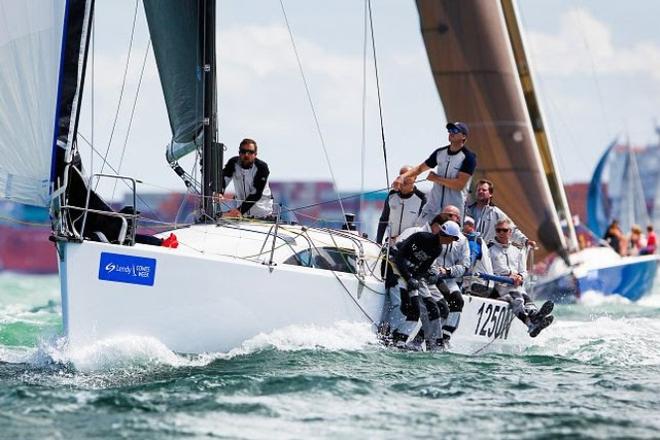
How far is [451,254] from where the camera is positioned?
994 cm

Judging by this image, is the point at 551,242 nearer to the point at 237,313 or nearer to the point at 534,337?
the point at 534,337

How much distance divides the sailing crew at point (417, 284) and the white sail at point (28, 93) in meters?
2.63

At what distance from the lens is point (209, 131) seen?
400 inches

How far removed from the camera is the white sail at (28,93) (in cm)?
829

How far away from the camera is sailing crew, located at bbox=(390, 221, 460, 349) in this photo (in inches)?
372

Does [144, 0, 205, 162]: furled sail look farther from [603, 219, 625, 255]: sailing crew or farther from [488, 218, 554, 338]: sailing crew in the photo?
[603, 219, 625, 255]: sailing crew

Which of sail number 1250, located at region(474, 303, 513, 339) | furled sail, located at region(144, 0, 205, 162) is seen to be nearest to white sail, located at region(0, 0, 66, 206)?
furled sail, located at region(144, 0, 205, 162)

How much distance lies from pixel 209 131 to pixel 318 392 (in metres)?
3.11

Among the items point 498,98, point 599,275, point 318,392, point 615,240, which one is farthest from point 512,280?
point 615,240

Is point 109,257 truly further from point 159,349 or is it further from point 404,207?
point 404,207

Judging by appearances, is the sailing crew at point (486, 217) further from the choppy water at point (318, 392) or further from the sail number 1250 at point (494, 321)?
the choppy water at point (318, 392)

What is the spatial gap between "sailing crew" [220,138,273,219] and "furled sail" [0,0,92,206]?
2008 millimetres

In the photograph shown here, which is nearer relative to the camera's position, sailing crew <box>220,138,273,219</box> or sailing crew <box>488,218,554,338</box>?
sailing crew <box>220,138,273,219</box>

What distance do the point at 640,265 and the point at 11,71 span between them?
15.3 m
